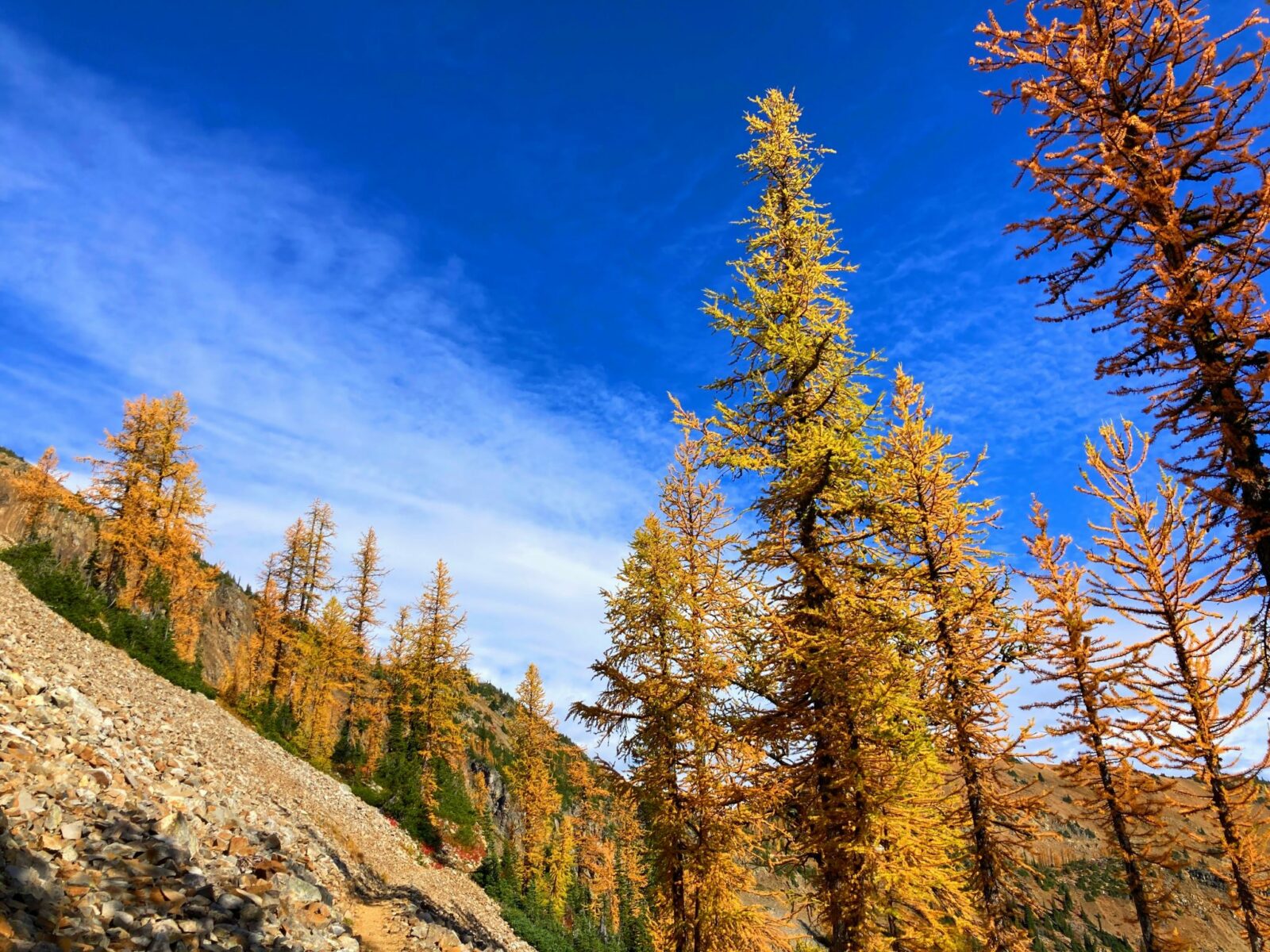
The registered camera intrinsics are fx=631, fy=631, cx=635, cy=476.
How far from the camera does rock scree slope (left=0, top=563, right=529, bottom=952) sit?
22.2 ft

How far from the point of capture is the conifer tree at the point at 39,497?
106 feet

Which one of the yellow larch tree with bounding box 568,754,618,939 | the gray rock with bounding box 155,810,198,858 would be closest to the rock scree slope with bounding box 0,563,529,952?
the gray rock with bounding box 155,810,198,858

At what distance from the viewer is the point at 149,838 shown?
864cm

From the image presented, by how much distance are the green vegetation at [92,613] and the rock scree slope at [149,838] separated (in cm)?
122

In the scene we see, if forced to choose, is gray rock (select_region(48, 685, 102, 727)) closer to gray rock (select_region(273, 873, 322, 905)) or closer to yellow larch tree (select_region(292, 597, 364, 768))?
gray rock (select_region(273, 873, 322, 905))

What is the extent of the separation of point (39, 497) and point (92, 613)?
1860cm

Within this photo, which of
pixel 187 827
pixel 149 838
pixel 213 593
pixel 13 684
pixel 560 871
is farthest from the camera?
pixel 213 593

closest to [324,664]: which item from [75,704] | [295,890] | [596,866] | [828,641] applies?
[75,704]

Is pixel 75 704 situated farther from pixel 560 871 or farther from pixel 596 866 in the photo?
pixel 596 866

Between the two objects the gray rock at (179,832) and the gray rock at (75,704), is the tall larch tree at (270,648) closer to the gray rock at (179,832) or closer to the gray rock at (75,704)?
the gray rock at (75,704)

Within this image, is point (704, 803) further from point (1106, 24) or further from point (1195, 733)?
point (1106, 24)

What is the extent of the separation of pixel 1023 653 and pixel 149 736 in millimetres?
19279

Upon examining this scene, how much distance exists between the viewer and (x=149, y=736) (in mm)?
14266

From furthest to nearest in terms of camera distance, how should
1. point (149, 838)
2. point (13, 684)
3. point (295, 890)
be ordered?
point (13, 684), point (295, 890), point (149, 838)
